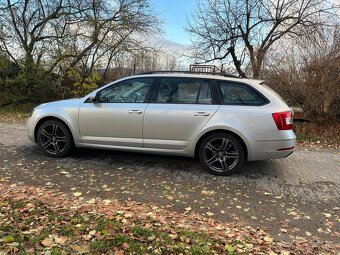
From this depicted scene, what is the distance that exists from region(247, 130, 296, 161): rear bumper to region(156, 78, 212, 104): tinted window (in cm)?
94

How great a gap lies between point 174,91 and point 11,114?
1046 cm

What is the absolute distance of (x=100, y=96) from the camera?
5758 mm

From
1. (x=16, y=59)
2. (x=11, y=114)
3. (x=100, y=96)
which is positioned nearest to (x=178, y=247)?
(x=100, y=96)

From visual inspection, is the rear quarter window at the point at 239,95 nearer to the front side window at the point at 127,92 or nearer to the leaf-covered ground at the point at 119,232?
the front side window at the point at 127,92

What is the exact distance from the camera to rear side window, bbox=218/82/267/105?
201 inches

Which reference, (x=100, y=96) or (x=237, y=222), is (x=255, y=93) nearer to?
(x=237, y=222)

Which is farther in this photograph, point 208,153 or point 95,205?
point 208,153

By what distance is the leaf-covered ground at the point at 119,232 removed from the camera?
3.00 metres

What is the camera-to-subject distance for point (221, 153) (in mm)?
5250

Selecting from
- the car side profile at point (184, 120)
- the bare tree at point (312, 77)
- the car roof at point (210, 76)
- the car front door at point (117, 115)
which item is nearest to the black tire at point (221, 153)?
the car side profile at point (184, 120)

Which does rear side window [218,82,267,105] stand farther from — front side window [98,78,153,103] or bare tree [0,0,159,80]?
bare tree [0,0,159,80]

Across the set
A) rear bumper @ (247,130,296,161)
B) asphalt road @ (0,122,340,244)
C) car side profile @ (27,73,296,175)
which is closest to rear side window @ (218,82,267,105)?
car side profile @ (27,73,296,175)

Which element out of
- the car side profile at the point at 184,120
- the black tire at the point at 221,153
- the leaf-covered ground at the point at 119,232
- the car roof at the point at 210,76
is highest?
the car roof at the point at 210,76

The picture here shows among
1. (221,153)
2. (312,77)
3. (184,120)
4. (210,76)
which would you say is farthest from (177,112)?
(312,77)
